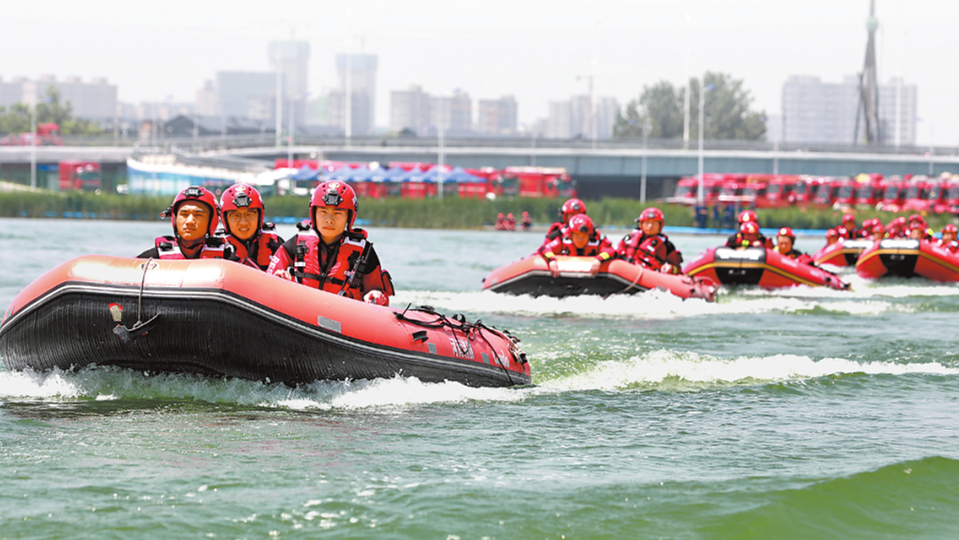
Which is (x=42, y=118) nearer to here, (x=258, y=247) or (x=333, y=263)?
(x=258, y=247)

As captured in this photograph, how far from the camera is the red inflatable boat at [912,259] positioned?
75.6ft

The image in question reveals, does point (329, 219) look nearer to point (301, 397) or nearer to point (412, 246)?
point (301, 397)

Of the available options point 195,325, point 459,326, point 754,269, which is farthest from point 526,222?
point 195,325

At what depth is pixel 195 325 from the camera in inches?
285

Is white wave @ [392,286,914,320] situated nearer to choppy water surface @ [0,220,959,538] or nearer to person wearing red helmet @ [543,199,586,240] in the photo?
person wearing red helmet @ [543,199,586,240]

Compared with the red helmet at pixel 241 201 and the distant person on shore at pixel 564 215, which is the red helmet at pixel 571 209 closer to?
the distant person on shore at pixel 564 215

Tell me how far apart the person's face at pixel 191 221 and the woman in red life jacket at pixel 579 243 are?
8.77 metres

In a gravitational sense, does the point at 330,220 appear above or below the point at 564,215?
above

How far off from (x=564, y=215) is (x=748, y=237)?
13.5 feet

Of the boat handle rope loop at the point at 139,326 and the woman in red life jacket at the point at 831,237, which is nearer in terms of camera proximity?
the boat handle rope loop at the point at 139,326

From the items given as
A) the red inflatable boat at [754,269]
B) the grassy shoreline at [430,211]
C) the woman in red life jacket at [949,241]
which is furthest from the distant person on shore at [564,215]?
the grassy shoreline at [430,211]

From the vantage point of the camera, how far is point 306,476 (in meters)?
6.19

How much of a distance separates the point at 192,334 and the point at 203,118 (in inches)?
6104

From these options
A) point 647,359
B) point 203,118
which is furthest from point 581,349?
point 203,118
